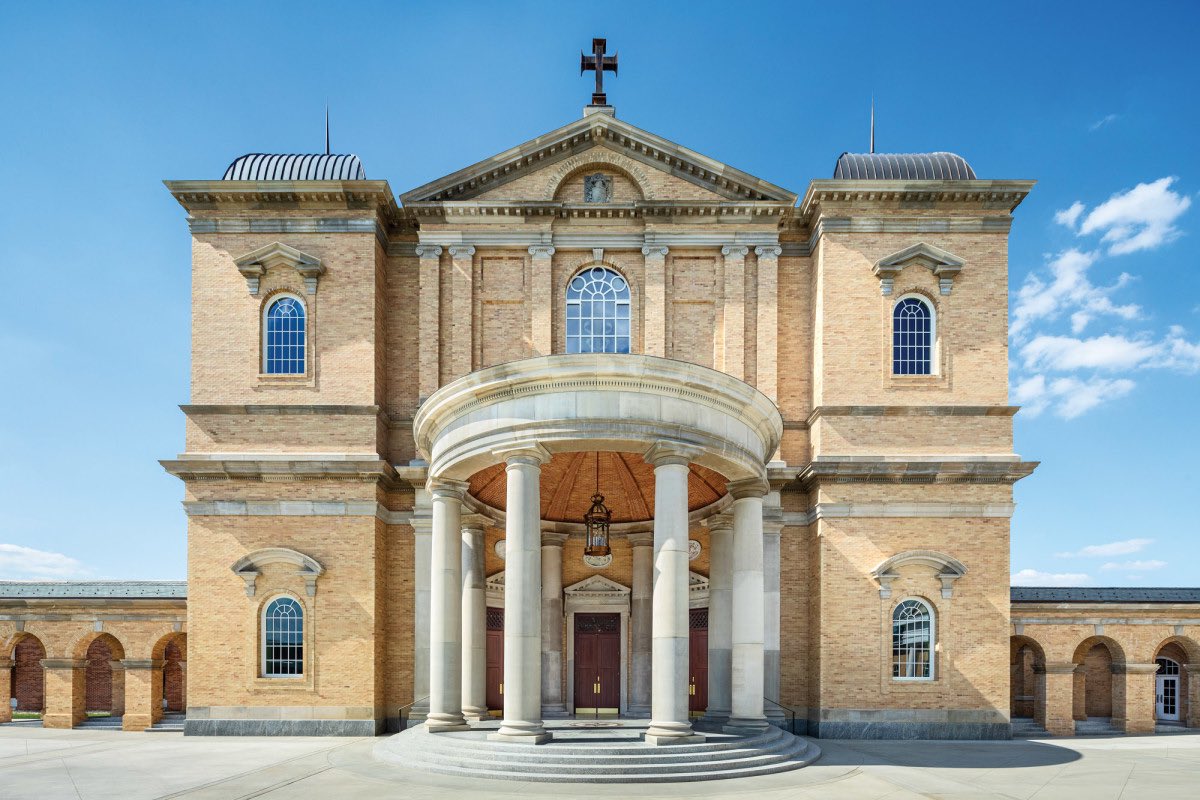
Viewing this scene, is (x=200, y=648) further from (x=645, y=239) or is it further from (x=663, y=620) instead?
(x=645, y=239)

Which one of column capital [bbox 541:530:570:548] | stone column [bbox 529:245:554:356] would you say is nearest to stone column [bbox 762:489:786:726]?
column capital [bbox 541:530:570:548]

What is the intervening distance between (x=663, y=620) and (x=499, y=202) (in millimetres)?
13605

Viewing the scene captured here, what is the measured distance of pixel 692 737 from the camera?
17.3m

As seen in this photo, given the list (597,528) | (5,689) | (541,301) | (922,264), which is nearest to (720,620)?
(597,528)

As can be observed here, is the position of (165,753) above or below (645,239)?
below

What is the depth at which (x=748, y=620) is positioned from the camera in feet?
63.1

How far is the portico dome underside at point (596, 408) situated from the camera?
17641mm

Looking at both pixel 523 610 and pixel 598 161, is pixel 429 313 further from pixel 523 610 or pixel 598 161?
pixel 523 610

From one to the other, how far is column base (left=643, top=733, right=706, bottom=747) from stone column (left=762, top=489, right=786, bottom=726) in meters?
6.93

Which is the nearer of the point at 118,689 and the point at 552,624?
the point at 552,624

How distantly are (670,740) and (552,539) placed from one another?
10038mm

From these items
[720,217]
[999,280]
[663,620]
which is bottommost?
[663,620]

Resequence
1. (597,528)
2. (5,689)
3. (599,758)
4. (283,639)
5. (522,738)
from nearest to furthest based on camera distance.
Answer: (599,758) < (522,738) < (597,528) < (283,639) < (5,689)

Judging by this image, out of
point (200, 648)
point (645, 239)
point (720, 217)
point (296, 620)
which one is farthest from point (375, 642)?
point (720, 217)
